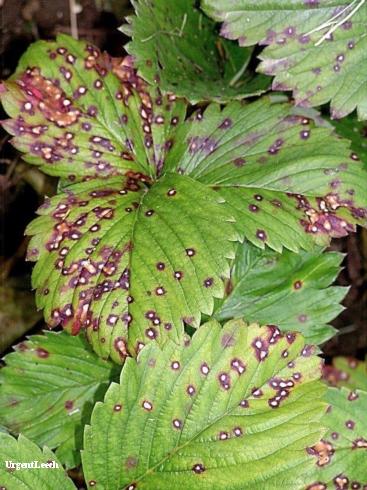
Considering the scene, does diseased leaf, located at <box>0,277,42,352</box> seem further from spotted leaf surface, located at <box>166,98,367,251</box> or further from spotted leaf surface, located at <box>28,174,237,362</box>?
spotted leaf surface, located at <box>166,98,367,251</box>

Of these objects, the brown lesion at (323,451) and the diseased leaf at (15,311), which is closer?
the brown lesion at (323,451)

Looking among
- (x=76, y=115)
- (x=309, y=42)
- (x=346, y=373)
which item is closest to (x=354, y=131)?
(x=309, y=42)

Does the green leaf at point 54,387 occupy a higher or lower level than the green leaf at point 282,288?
lower

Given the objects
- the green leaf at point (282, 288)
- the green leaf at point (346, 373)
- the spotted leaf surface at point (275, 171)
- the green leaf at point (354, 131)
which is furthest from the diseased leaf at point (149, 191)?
the green leaf at point (346, 373)

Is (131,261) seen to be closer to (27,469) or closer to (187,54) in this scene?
(27,469)

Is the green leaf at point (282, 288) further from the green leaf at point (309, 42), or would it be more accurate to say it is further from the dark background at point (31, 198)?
the dark background at point (31, 198)

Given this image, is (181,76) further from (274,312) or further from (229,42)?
(274,312)

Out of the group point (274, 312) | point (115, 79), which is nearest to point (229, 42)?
point (115, 79)
